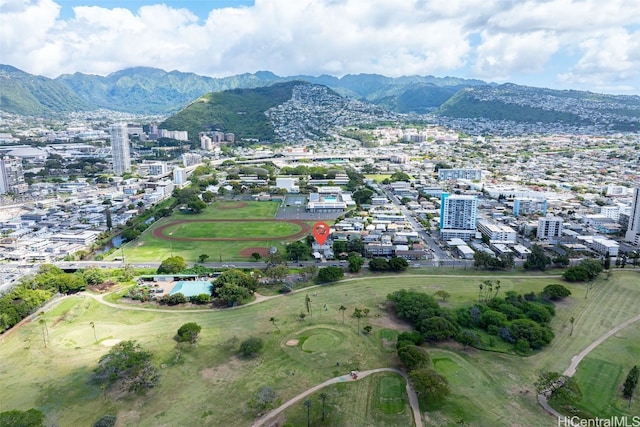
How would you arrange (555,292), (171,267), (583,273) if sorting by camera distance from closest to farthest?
(555,292), (583,273), (171,267)

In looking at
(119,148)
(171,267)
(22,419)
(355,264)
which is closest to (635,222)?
(355,264)

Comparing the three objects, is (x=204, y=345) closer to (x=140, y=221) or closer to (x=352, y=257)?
(x=352, y=257)

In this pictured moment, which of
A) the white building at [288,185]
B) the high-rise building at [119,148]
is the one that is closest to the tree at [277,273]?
the white building at [288,185]

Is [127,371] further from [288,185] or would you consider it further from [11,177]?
[11,177]

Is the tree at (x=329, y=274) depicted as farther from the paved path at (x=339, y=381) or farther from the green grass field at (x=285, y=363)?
the paved path at (x=339, y=381)

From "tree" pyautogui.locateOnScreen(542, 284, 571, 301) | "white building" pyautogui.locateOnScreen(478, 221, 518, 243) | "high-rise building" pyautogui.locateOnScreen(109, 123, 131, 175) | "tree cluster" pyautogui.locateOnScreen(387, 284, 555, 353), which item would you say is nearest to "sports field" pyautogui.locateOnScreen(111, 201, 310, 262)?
"tree cluster" pyautogui.locateOnScreen(387, 284, 555, 353)
